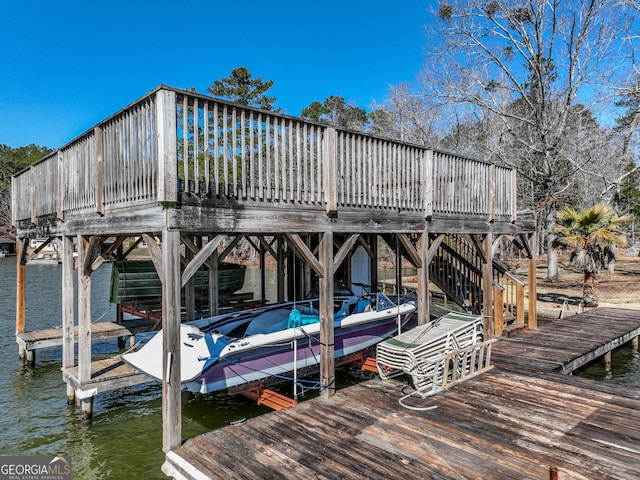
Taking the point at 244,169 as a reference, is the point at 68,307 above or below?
below

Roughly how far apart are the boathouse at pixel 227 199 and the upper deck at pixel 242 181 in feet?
0.07

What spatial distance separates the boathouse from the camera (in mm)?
5188

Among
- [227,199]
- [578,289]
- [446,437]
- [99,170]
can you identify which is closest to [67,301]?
[99,170]

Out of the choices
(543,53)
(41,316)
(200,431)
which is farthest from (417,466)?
(543,53)

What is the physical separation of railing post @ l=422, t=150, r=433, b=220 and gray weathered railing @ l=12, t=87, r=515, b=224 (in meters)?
→ 0.02

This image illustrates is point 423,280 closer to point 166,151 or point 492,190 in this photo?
point 492,190

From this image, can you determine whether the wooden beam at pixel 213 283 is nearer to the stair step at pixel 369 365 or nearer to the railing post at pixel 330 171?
the stair step at pixel 369 365

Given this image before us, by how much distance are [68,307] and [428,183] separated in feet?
26.2

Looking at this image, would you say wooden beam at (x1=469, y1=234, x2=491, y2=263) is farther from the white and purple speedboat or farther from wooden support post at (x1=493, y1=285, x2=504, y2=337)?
the white and purple speedboat

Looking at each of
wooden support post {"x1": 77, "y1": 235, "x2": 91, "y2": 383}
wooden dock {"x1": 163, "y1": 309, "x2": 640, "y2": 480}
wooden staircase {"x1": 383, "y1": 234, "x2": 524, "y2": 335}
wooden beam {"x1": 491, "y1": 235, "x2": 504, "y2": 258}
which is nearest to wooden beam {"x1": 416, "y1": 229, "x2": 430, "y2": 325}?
wooden dock {"x1": 163, "y1": 309, "x2": 640, "y2": 480}

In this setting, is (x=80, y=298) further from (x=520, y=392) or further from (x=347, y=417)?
(x=520, y=392)

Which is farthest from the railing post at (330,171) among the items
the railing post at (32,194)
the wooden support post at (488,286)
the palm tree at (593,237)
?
the palm tree at (593,237)

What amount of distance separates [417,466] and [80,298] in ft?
21.7

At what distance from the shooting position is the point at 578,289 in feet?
66.7
